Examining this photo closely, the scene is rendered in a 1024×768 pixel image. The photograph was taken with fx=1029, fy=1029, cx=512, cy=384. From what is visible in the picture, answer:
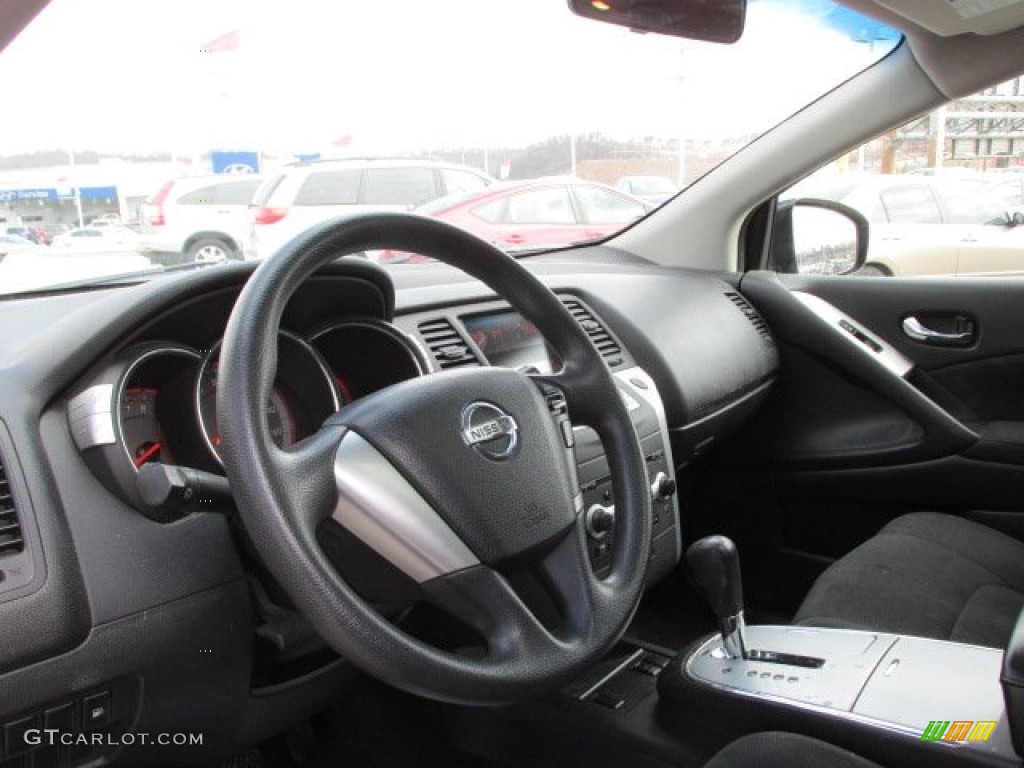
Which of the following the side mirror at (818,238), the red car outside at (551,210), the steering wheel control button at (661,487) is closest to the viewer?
the steering wheel control button at (661,487)

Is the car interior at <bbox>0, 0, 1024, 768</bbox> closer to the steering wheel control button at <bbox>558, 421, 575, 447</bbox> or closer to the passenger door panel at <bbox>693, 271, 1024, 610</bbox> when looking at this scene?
the steering wheel control button at <bbox>558, 421, 575, 447</bbox>

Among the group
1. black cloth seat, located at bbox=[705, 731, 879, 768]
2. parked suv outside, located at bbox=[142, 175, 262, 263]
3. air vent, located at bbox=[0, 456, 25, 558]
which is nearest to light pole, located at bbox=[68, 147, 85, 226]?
parked suv outside, located at bbox=[142, 175, 262, 263]

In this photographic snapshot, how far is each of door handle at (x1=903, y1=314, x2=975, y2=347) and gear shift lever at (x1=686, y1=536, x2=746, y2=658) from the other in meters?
1.48

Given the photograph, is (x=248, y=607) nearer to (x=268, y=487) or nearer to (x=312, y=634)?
(x=312, y=634)

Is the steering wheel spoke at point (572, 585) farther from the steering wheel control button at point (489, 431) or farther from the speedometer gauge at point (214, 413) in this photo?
the speedometer gauge at point (214, 413)

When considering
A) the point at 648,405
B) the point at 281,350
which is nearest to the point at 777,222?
the point at 648,405

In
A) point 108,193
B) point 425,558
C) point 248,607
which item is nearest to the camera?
point 425,558

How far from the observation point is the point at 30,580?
51.4 inches

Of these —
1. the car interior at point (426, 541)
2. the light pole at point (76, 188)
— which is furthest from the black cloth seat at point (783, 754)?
the light pole at point (76, 188)

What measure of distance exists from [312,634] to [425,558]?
445 mm

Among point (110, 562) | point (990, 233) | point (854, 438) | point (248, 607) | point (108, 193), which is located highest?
point (108, 193)

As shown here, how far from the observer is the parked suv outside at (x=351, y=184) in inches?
112

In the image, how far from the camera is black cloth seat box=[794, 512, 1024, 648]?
1.87 metres

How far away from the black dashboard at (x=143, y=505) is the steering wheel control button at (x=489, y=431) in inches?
6.8
